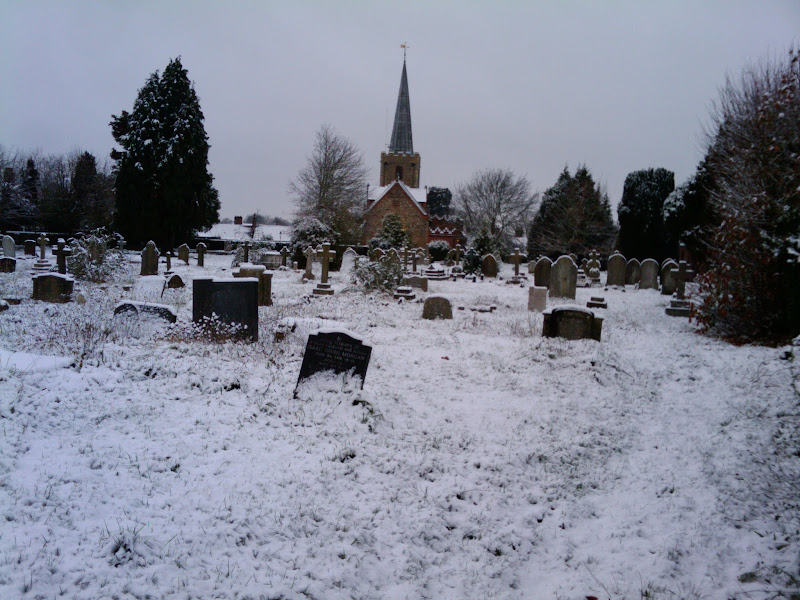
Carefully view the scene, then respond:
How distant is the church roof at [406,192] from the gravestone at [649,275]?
33.1 meters

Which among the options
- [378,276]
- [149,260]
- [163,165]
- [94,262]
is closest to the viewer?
[378,276]

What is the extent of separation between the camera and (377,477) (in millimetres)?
4586

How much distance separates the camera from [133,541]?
127 inches

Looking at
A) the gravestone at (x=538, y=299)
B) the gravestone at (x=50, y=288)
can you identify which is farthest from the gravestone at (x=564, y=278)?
the gravestone at (x=50, y=288)

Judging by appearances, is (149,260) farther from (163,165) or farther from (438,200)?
(438,200)

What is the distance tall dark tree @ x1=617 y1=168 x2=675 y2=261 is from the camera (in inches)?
1135

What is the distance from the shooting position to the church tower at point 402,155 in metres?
57.4

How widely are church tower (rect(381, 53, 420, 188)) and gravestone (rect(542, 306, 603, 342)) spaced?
165 feet

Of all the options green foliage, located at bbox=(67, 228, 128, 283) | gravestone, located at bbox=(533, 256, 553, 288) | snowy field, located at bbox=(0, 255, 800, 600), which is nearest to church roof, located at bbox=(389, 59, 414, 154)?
gravestone, located at bbox=(533, 256, 553, 288)

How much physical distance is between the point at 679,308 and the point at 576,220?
23.2 metres

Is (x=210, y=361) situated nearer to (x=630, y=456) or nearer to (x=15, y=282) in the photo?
(x=630, y=456)

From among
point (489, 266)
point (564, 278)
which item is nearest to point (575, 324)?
point (564, 278)

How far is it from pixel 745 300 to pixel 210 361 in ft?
32.0

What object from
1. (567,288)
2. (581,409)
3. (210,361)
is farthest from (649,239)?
(210,361)
